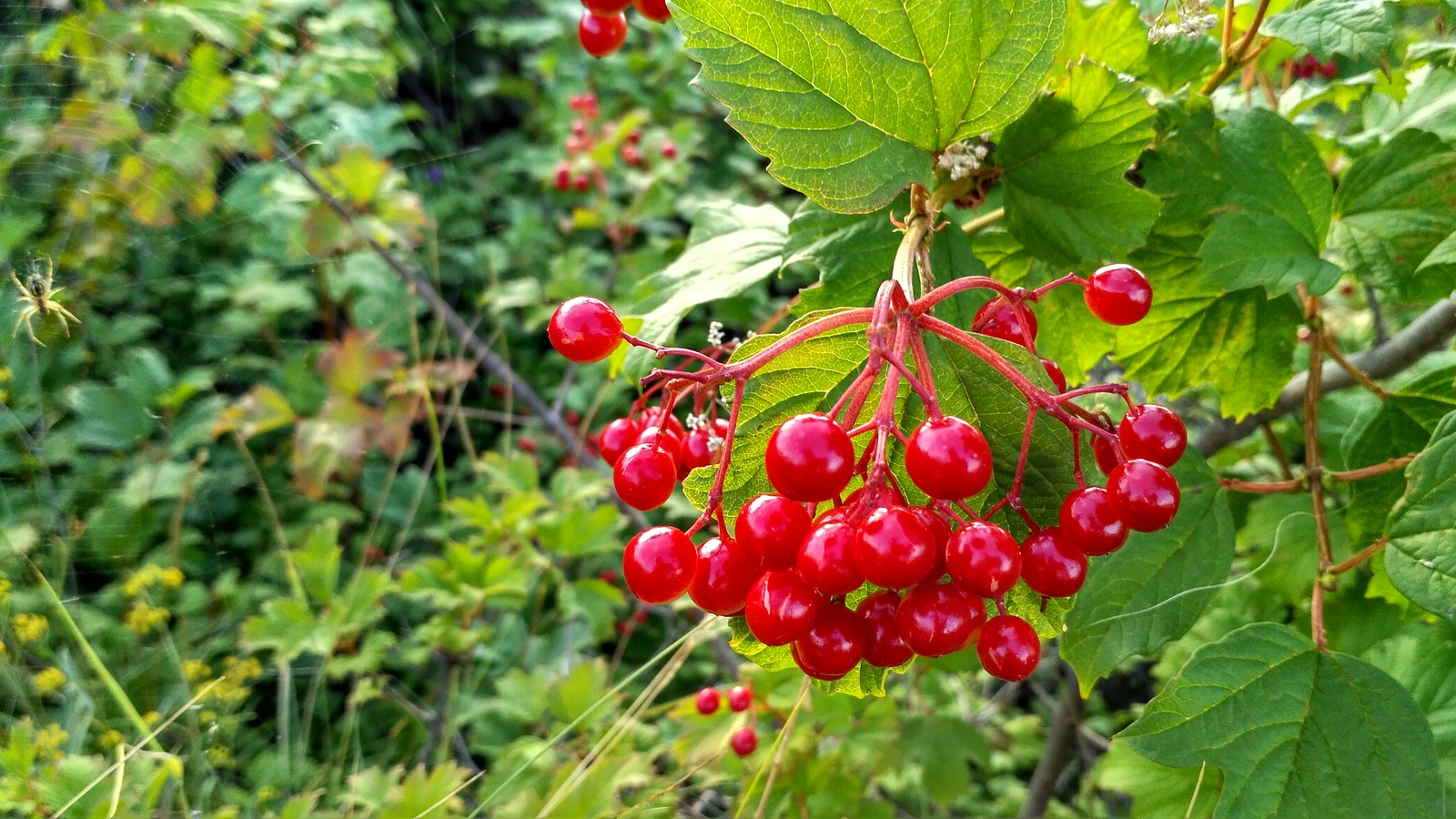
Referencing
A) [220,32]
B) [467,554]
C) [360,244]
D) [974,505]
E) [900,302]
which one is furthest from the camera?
[360,244]

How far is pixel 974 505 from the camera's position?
0.75 meters

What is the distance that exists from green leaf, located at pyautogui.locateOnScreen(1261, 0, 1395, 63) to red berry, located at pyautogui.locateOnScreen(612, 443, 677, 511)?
739 millimetres

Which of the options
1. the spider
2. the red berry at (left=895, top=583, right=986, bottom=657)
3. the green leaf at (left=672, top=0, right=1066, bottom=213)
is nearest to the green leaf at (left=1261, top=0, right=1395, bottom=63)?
the green leaf at (left=672, top=0, right=1066, bottom=213)

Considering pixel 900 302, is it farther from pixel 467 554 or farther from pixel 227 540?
pixel 227 540

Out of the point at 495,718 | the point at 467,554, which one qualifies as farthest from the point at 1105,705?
the point at 467,554

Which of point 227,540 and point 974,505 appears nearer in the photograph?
point 974,505

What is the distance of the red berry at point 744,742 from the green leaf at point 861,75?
1.12 meters

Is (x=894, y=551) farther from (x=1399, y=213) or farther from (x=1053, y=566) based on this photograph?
(x=1399, y=213)

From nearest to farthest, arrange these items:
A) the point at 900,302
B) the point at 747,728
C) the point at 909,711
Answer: the point at 900,302 < the point at 747,728 < the point at 909,711

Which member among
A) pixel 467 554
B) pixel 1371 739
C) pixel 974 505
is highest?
pixel 974 505

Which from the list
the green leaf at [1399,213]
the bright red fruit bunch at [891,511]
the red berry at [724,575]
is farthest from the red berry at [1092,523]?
the green leaf at [1399,213]

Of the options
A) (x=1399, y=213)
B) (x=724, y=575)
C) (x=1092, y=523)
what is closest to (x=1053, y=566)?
(x=1092, y=523)

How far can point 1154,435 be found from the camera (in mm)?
693

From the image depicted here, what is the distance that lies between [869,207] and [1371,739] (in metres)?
0.68
